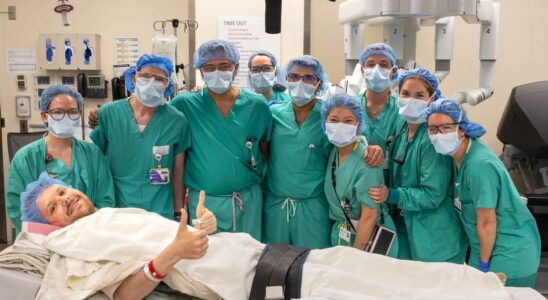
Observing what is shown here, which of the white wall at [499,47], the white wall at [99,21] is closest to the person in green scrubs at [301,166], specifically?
the white wall at [499,47]

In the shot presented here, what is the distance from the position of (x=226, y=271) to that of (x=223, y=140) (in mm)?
856

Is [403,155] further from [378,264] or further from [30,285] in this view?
[30,285]

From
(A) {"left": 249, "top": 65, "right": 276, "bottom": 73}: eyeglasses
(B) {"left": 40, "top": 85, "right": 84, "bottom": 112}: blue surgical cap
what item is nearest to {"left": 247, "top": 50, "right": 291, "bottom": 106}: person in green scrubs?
(A) {"left": 249, "top": 65, "right": 276, "bottom": 73}: eyeglasses

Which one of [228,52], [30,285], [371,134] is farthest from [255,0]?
[30,285]

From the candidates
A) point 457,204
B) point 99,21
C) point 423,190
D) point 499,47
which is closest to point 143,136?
point 423,190

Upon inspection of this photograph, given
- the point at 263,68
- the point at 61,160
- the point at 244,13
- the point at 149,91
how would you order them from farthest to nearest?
the point at 244,13 < the point at 263,68 < the point at 149,91 < the point at 61,160

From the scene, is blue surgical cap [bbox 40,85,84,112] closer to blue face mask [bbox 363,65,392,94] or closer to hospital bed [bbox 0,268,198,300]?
hospital bed [bbox 0,268,198,300]

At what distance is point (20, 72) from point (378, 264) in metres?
3.78

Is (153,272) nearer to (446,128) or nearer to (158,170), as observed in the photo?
(158,170)

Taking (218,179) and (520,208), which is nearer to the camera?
(520,208)

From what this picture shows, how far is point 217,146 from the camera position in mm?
2184

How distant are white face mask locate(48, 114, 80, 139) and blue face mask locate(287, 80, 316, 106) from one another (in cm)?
93

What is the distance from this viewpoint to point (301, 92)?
7.04 feet

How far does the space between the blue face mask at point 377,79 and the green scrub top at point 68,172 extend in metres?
1.22
